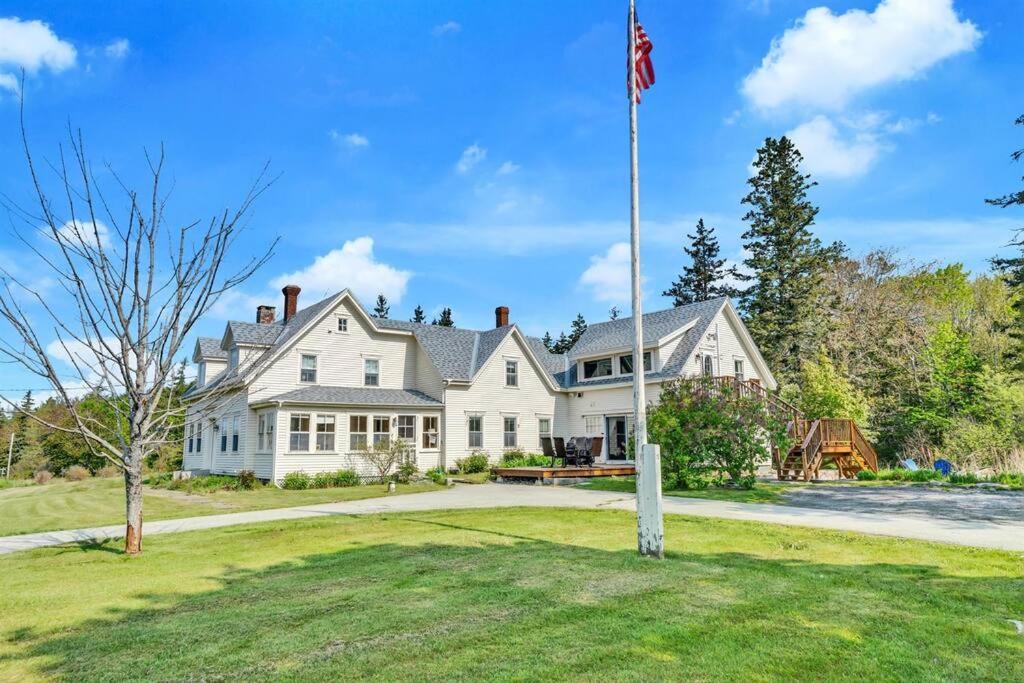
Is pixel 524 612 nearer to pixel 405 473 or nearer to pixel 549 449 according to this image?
pixel 405 473

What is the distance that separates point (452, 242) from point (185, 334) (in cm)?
1442

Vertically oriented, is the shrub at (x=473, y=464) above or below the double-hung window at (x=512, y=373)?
below

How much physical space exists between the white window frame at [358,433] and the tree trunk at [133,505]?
51.6ft

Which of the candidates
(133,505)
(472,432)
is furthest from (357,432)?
(133,505)

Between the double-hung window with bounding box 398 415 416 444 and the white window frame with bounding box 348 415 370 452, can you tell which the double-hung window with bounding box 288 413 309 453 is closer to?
the white window frame with bounding box 348 415 370 452

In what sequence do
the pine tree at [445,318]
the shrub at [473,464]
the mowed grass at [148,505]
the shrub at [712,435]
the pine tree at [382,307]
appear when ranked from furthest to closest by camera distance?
the pine tree at [382,307], the pine tree at [445,318], the shrub at [473,464], the shrub at [712,435], the mowed grass at [148,505]

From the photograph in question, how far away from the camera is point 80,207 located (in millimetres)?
8484

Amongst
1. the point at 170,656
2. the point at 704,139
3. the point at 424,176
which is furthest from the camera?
the point at 424,176

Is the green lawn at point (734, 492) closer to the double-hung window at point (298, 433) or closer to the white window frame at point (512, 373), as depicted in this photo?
the white window frame at point (512, 373)

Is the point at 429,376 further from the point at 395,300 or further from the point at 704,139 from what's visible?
the point at 395,300

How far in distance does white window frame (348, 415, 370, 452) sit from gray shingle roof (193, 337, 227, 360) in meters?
9.65

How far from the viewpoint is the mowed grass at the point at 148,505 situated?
1352cm

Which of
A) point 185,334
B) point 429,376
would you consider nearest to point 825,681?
point 185,334

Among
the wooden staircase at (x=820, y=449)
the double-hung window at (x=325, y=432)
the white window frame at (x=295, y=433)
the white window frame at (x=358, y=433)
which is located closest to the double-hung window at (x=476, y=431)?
the white window frame at (x=358, y=433)
